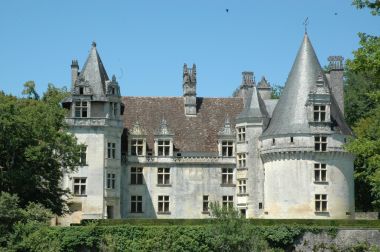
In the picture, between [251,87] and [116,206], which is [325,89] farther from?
[116,206]

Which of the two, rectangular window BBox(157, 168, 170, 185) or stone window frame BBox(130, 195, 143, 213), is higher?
Result: rectangular window BBox(157, 168, 170, 185)

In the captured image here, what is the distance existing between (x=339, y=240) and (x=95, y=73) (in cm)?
1646

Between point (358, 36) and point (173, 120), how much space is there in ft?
A: 87.4

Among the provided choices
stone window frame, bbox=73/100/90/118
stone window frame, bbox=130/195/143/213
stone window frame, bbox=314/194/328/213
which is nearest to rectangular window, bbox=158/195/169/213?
stone window frame, bbox=130/195/143/213

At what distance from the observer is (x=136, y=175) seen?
4475cm

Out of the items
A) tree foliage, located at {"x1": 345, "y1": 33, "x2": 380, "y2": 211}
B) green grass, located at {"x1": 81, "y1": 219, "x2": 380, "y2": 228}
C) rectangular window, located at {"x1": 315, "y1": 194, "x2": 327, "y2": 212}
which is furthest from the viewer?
tree foliage, located at {"x1": 345, "y1": 33, "x2": 380, "y2": 211}

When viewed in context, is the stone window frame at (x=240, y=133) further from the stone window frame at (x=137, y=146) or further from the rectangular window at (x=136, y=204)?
the rectangular window at (x=136, y=204)

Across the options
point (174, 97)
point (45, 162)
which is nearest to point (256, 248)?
point (45, 162)

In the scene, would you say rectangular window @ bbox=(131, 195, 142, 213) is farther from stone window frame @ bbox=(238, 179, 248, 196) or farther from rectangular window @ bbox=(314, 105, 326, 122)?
rectangular window @ bbox=(314, 105, 326, 122)

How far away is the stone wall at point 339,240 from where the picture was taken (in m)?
35.4

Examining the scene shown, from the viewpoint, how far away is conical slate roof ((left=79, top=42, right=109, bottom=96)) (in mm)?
42875

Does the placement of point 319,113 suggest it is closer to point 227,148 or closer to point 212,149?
point 227,148

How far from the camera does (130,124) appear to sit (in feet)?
150

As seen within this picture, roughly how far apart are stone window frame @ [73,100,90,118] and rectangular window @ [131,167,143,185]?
4545mm
